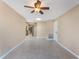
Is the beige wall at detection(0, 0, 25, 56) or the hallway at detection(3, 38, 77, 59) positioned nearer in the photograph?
the beige wall at detection(0, 0, 25, 56)

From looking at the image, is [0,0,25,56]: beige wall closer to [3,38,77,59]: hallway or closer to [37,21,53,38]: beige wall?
[3,38,77,59]: hallway

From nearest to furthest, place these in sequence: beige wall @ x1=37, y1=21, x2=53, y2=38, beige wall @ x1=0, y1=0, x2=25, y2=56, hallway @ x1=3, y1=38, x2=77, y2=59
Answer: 1. beige wall @ x1=0, y1=0, x2=25, y2=56
2. hallway @ x1=3, y1=38, x2=77, y2=59
3. beige wall @ x1=37, y1=21, x2=53, y2=38

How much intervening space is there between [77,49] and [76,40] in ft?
1.32

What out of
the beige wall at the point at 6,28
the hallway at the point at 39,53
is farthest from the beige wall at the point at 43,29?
the beige wall at the point at 6,28

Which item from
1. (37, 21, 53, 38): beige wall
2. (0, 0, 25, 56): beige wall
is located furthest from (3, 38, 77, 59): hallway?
(37, 21, 53, 38): beige wall

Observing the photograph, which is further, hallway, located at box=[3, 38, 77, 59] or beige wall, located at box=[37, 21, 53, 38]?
beige wall, located at box=[37, 21, 53, 38]

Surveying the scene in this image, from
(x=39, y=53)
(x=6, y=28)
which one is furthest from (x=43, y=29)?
(x=6, y=28)

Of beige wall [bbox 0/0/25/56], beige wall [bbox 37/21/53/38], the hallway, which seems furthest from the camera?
beige wall [bbox 37/21/53/38]

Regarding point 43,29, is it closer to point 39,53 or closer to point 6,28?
point 39,53

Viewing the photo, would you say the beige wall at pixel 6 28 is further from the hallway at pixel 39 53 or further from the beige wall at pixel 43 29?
the beige wall at pixel 43 29

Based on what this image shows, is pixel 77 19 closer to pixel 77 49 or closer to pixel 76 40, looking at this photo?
pixel 76 40

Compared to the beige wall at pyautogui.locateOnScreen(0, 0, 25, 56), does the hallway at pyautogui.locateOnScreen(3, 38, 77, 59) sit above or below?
below

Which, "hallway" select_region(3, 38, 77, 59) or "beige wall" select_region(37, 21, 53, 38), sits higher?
"beige wall" select_region(37, 21, 53, 38)

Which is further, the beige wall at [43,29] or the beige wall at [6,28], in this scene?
the beige wall at [43,29]
